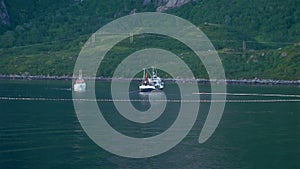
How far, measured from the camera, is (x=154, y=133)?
7519cm

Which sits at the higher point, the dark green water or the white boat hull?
the dark green water

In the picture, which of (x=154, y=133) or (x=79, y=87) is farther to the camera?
(x=79, y=87)

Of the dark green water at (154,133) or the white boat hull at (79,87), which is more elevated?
the dark green water at (154,133)

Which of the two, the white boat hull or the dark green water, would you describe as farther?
the white boat hull

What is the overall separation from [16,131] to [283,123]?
3423 cm

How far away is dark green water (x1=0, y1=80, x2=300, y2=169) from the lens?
190 ft

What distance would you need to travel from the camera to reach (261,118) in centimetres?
9138

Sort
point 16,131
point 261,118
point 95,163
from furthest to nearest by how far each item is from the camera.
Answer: point 261,118 < point 16,131 < point 95,163

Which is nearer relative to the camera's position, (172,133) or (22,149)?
(22,149)

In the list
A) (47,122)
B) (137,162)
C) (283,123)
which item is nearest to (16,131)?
(47,122)

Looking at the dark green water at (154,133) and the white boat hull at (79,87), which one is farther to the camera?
the white boat hull at (79,87)

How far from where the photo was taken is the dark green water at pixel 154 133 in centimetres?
5784

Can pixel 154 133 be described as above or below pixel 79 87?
above

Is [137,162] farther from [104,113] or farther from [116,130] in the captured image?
[104,113]
